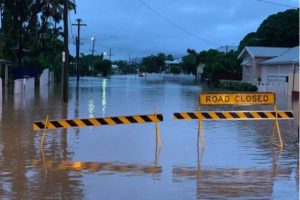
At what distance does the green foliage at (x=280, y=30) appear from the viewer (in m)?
77.2

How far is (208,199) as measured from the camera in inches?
319

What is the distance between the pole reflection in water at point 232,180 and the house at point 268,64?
119 feet

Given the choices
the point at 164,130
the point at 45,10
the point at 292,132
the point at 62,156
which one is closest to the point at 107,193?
the point at 62,156

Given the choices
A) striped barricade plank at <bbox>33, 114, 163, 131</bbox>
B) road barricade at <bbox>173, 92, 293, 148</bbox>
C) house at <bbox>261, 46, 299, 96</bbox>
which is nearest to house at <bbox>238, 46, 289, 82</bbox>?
house at <bbox>261, 46, 299, 96</bbox>

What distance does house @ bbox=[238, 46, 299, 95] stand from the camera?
2010 inches

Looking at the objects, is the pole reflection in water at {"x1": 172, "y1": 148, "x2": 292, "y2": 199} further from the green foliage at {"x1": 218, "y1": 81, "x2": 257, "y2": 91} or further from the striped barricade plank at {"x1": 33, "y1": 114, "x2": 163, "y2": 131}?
the green foliage at {"x1": 218, "y1": 81, "x2": 257, "y2": 91}

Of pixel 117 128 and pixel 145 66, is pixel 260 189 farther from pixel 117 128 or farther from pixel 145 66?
pixel 145 66

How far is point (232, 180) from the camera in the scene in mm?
9445

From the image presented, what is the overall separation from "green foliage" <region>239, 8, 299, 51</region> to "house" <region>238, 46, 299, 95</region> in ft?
35.8

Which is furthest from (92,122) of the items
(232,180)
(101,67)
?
(101,67)

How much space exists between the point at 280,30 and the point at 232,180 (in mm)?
71569

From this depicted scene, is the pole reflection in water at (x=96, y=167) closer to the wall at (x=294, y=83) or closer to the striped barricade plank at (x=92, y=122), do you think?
the striped barricade plank at (x=92, y=122)

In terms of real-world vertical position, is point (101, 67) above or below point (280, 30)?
below

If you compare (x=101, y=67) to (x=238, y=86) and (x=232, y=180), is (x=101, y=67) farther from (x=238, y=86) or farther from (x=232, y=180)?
(x=232, y=180)
